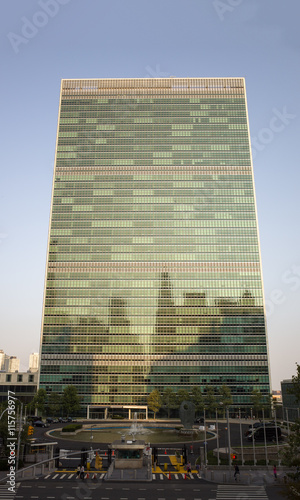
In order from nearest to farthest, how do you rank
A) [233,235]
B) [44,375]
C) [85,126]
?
[44,375] < [233,235] < [85,126]

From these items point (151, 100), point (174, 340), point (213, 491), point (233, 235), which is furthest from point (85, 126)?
point (213, 491)

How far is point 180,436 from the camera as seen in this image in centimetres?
8125

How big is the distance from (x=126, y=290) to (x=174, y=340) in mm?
25928

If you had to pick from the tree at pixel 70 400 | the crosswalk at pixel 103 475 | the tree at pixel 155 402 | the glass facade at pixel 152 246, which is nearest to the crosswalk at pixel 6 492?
the crosswalk at pixel 103 475

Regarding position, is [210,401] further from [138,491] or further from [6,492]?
[6,492]

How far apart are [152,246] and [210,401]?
2384 inches

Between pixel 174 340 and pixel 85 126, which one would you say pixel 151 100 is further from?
pixel 174 340

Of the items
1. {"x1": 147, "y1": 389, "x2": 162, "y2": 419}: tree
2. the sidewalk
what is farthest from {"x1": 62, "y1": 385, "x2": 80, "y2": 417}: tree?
the sidewalk

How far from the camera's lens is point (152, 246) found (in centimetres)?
15762

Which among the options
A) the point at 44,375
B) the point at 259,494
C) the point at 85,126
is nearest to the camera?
the point at 259,494

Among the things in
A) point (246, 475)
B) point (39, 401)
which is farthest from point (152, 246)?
point (246, 475)

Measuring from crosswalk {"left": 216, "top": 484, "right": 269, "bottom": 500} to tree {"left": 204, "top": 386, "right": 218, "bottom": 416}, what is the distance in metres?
85.8

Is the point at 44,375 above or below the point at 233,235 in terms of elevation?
below

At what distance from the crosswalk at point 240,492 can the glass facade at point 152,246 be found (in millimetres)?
105536
